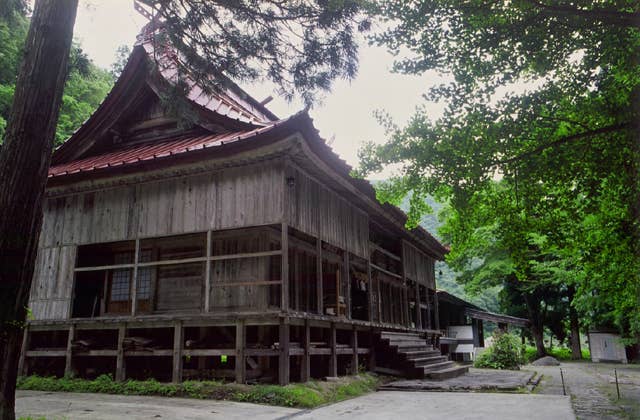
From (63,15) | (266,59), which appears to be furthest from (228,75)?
(63,15)

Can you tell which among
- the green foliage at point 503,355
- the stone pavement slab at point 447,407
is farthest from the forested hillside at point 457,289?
the stone pavement slab at point 447,407

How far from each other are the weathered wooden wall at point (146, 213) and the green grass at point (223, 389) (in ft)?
6.24

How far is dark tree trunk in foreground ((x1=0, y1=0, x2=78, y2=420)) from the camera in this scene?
5.46m

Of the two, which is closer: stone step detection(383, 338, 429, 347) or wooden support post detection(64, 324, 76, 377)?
wooden support post detection(64, 324, 76, 377)

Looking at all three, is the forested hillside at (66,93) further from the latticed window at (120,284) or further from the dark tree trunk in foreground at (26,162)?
the dark tree trunk in foreground at (26,162)

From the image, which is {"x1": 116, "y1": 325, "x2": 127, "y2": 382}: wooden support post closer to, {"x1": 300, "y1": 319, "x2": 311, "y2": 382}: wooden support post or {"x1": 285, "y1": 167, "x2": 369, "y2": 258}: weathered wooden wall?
{"x1": 300, "y1": 319, "x2": 311, "y2": 382}: wooden support post

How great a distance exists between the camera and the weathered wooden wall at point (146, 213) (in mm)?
10836

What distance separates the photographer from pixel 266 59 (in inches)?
356

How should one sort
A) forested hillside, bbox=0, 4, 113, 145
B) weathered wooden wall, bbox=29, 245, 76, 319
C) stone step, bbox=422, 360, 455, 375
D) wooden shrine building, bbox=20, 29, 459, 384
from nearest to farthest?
wooden shrine building, bbox=20, 29, 459, 384
weathered wooden wall, bbox=29, 245, 76, 319
stone step, bbox=422, 360, 455, 375
forested hillside, bbox=0, 4, 113, 145

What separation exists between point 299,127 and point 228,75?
162 centimetres

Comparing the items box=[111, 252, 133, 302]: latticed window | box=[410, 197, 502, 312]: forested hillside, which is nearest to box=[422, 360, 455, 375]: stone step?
box=[111, 252, 133, 302]: latticed window

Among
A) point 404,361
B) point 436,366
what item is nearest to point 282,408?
point 404,361

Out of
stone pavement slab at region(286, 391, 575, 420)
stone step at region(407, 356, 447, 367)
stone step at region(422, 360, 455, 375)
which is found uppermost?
stone step at region(407, 356, 447, 367)

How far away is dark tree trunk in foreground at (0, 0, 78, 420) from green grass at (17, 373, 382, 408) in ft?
14.9
